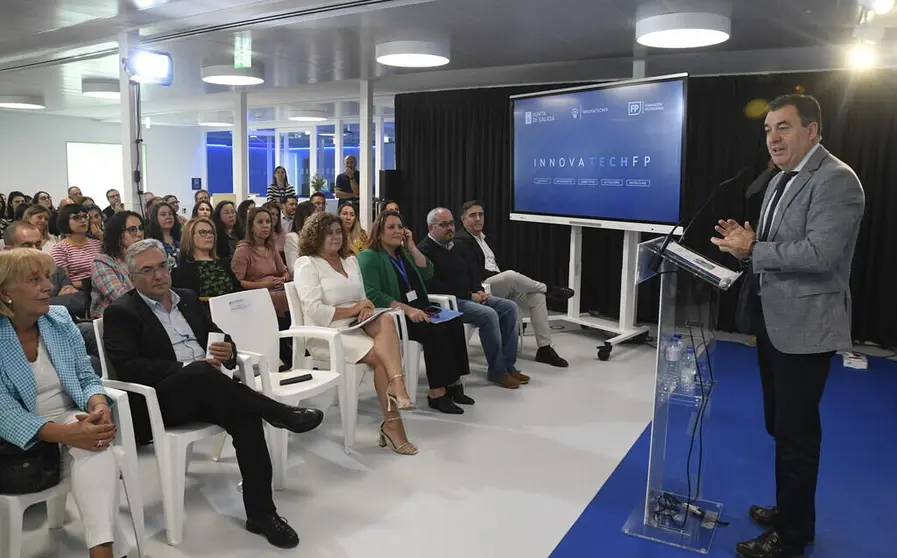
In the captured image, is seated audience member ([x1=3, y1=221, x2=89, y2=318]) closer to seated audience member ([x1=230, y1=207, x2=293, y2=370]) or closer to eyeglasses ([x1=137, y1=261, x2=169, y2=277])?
seated audience member ([x1=230, y1=207, x2=293, y2=370])

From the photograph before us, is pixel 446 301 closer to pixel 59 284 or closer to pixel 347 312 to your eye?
pixel 347 312

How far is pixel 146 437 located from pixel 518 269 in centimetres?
576

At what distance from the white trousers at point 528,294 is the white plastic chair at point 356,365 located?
1.44m

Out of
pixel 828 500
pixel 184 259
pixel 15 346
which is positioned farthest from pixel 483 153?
pixel 15 346

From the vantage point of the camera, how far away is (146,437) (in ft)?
9.00

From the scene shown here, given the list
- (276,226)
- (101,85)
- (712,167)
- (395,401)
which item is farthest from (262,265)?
(101,85)

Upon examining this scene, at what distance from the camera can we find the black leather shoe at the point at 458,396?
4.25 m

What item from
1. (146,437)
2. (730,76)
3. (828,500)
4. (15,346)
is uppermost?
(730,76)

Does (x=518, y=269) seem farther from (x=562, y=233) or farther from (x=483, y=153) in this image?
(x=483, y=153)

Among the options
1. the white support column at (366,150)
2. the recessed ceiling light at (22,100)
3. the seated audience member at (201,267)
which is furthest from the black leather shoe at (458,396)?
the recessed ceiling light at (22,100)

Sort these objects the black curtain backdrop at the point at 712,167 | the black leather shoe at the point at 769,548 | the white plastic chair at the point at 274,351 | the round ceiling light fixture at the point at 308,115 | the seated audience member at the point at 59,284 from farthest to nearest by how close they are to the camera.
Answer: the round ceiling light fixture at the point at 308,115 → the black curtain backdrop at the point at 712,167 → the seated audience member at the point at 59,284 → the white plastic chair at the point at 274,351 → the black leather shoe at the point at 769,548

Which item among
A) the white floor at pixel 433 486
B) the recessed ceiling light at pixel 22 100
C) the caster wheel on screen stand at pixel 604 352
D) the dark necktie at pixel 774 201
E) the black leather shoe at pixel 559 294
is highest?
the recessed ceiling light at pixel 22 100

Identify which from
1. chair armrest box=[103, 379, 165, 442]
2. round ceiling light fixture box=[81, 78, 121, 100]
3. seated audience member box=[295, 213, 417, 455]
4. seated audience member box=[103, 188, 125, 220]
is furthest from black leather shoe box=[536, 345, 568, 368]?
round ceiling light fixture box=[81, 78, 121, 100]

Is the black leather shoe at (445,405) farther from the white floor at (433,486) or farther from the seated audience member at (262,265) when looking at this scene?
the seated audience member at (262,265)
